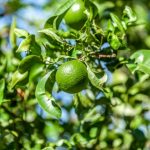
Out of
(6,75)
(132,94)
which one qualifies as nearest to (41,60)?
(6,75)

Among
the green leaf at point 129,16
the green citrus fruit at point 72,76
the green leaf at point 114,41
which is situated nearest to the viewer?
the green citrus fruit at point 72,76

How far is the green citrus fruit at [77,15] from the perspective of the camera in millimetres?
1985

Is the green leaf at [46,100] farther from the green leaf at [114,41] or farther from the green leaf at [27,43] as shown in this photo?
the green leaf at [114,41]

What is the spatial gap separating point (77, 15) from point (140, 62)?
328mm

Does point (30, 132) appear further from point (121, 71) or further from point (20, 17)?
point (20, 17)

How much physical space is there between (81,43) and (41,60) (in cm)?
18

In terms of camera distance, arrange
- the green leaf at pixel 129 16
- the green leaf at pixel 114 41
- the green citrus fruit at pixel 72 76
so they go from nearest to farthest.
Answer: the green citrus fruit at pixel 72 76 → the green leaf at pixel 114 41 → the green leaf at pixel 129 16

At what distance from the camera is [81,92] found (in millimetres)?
2340

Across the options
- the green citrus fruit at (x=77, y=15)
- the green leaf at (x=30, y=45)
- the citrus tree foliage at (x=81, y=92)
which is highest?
the green citrus fruit at (x=77, y=15)

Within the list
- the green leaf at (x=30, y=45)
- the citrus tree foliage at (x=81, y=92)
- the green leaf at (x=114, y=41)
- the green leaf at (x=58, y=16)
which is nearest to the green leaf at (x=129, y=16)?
the citrus tree foliage at (x=81, y=92)

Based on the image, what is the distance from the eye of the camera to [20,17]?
4176 millimetres

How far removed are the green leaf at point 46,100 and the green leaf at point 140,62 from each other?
333 millimetres

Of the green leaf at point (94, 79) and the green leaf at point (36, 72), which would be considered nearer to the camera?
the green leaf at point (94, 79)

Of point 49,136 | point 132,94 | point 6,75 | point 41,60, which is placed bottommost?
point 49,136
